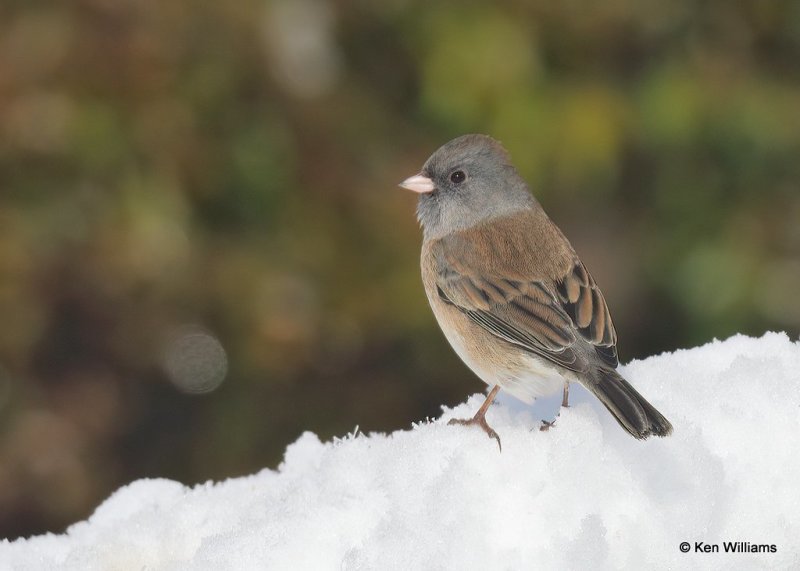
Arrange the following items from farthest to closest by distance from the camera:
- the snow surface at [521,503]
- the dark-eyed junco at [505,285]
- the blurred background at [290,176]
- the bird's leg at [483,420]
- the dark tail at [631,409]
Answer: the blurred background at [290,176] < the dark-eyed junco at [505,285] < the bird's leg at [483,420] < the dark tail at [631,409] < the snow surface at [521,503]

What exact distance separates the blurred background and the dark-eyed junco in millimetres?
791

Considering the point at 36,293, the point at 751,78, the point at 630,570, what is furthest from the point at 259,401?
the point at 630,570

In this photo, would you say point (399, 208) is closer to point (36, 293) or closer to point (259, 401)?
point (259, 401)

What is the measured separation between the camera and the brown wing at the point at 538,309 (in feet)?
7.48

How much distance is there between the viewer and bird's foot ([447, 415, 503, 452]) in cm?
181

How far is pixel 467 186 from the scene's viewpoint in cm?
284

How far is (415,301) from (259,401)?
2.52 ft

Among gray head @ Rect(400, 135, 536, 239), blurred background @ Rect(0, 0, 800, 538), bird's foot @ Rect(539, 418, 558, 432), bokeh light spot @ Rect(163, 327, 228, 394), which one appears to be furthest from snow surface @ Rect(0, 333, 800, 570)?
bokeh light spot @ Rect(163, 327, 228, 394)

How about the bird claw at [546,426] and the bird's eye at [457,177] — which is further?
the bird's eye at [457,177]

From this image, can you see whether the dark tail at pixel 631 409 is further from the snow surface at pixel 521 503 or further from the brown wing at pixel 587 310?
the brown wing at pixel 587 310

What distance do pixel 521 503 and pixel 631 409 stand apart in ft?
0.97

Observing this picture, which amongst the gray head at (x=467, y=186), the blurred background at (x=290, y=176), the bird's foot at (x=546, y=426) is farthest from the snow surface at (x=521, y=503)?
the blurred background at (x=290, y=176)

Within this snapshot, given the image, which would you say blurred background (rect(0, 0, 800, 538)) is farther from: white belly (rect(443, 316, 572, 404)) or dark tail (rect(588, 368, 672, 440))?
dark tail (rect(588, 368, 672, 440))

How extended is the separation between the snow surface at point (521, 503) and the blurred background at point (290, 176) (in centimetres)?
180
